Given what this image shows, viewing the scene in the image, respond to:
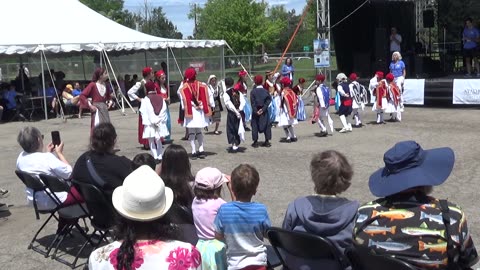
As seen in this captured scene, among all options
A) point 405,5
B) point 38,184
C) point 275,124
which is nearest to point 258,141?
point 275,124

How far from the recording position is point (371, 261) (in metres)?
3.12

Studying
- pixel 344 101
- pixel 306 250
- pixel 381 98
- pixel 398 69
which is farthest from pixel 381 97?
pixel 306 250

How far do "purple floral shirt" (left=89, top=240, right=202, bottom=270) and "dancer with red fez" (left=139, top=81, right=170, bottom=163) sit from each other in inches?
312

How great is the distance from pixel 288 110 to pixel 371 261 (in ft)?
32.5

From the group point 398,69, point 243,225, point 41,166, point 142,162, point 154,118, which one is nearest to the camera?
point 243,225

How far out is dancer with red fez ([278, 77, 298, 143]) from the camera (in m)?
13.0

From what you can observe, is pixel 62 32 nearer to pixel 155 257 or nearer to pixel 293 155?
pixel 293 155

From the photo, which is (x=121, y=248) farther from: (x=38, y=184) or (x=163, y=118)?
(x=163, y=118)

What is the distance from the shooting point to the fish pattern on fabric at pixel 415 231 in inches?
121

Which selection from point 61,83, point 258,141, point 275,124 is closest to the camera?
point 258,141

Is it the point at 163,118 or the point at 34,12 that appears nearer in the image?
the point at 163,118

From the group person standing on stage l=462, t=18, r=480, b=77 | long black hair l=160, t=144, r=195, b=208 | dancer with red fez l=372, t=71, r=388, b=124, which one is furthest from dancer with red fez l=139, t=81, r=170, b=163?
person standing on stage l=462, t=18, r=480, b=77

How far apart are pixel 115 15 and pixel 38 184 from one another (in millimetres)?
72386

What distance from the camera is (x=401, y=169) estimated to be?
10.7 ft
